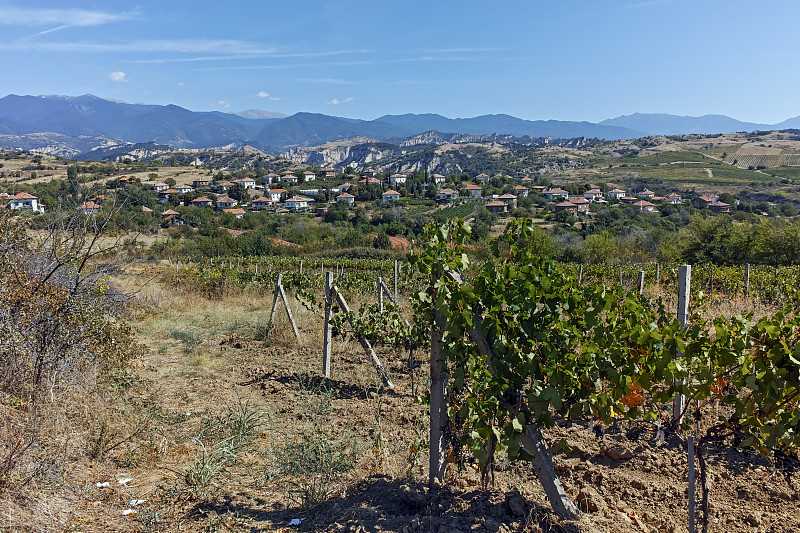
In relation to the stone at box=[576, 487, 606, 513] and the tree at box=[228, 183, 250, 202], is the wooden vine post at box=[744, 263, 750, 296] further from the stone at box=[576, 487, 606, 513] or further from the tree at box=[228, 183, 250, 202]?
the tree at box=[228, 183, 250, 202]

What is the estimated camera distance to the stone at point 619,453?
412 cm

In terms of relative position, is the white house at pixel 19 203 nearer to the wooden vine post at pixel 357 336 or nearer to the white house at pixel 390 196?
the wooden vine post at pixel 357 336

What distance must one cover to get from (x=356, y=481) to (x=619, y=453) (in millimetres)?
2297

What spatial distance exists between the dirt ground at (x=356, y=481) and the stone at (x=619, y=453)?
20 mm

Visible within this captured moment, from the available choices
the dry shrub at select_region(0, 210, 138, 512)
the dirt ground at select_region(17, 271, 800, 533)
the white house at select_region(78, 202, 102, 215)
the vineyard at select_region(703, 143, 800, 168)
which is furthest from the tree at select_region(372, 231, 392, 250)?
the vineyard at select_region(703, 143, 800, 168)

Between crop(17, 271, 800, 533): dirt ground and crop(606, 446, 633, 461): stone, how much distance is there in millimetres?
20

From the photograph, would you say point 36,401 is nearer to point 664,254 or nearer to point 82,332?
point 82,332

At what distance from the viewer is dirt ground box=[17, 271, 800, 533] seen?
319cm

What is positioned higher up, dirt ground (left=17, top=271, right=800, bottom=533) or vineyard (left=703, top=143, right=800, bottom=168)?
vineyard (left=703, top=143, right=800, bottom=168)

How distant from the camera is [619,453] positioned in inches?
163

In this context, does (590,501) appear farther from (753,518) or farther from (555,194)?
(555,194)

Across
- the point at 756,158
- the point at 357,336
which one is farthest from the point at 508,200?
the point at 357,336

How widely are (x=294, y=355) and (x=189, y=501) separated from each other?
Result: 473 cm

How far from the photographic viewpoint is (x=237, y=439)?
481 cm
